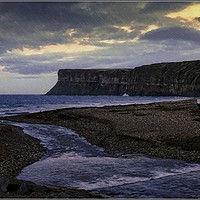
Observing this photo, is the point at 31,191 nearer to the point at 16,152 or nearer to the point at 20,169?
the point at 20,169

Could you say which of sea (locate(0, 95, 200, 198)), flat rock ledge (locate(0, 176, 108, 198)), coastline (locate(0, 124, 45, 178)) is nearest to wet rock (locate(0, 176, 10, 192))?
flat rock ledge (locate(0, 176, 108, 198))

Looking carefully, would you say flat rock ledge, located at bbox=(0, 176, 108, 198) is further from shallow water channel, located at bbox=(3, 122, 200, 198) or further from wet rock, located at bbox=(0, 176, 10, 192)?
shallow water channel, located at bbox=(3, 122, 200, 198)

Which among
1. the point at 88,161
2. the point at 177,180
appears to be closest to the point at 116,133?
the point at 88,161

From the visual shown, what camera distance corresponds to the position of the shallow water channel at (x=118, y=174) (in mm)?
15250

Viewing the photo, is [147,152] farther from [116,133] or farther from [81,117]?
[81,117]

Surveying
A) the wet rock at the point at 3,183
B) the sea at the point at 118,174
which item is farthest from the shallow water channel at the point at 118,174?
the wet rock at the point at 3,183

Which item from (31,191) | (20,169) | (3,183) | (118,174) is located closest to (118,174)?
(118,174)

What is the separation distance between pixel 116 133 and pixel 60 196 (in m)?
18.9

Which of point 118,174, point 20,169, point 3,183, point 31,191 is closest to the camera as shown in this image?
point 31,191

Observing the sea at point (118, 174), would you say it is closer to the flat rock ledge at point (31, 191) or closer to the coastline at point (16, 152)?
the coastline at point (16, 152)

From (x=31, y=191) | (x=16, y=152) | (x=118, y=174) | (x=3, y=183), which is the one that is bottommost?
(x=118, y=174)

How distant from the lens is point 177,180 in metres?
16.8

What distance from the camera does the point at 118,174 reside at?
18.2 metres

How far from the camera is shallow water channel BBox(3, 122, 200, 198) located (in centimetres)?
1525
